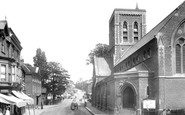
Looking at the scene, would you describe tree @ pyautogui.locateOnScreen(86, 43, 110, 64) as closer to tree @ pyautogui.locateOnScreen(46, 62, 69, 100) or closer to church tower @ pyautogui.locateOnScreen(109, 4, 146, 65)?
tree @ pyautogui.locateOnScreen(46, 62, 69, 100)

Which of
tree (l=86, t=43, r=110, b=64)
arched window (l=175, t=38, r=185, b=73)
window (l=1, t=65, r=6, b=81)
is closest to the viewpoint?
window (l=1, t=65, r=6, b=81)

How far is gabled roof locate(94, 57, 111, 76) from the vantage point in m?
58.7

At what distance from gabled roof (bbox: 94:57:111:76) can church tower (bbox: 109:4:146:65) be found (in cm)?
679

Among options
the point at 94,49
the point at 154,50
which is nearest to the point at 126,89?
the point at 154,50

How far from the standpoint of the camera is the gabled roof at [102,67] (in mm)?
58700

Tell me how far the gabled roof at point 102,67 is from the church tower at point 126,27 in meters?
6.79

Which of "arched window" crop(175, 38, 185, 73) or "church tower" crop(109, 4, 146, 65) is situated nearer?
"arched window" crop(175, 38, 185, 73)

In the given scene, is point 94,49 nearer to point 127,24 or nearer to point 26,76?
point 127,24

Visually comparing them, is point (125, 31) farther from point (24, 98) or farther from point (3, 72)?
point (3, 72)

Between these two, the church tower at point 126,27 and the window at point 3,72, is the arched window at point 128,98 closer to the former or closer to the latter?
the window at point 3,72

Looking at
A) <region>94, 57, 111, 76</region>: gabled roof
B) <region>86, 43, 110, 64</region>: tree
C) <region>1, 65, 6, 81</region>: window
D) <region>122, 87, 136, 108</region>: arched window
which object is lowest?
<region>122, 87, 136, 108</region>: arched window

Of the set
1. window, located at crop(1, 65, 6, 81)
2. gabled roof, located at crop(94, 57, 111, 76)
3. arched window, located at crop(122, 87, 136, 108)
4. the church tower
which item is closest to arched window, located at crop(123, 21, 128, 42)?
the church tower

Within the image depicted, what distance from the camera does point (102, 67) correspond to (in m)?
60.3

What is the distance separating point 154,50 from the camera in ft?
99.5
